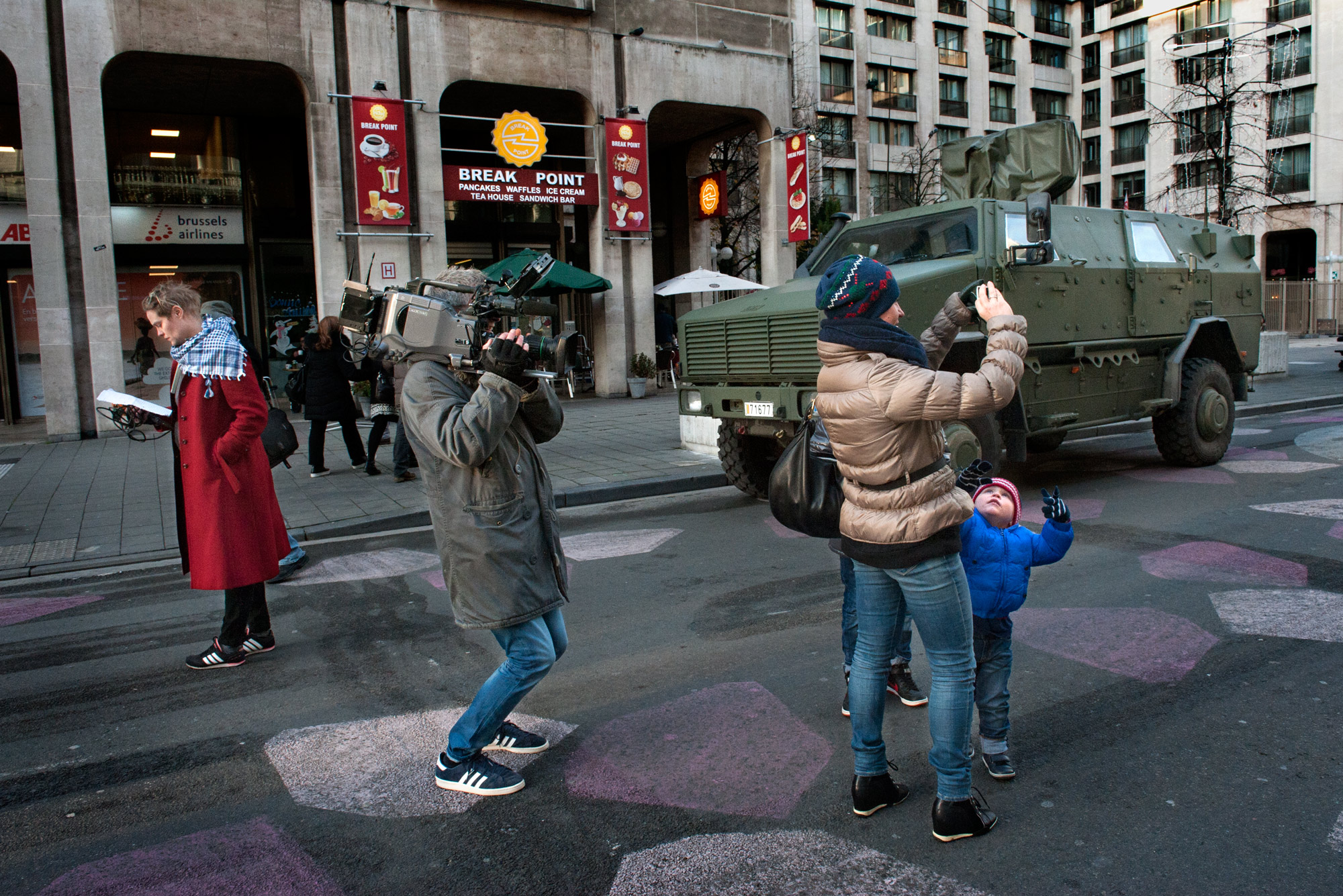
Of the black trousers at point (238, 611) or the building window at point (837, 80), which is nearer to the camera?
the black trousers at point (238, 611)

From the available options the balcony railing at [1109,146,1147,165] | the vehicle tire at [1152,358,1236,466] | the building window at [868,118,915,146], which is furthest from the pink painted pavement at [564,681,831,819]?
the balcony railing at [1109,146,1147,165]

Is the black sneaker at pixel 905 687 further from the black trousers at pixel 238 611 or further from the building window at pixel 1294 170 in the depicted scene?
the building window at pixel 1294 170

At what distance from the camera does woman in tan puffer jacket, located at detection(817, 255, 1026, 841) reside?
2.67 m

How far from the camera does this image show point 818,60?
→ 4856 centimetres

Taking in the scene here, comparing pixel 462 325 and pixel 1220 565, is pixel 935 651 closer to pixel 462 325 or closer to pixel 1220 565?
pixel 462 325

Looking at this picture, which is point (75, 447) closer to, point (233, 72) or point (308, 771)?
Answer: point (233, 72)

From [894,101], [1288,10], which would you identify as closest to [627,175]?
[894,101]

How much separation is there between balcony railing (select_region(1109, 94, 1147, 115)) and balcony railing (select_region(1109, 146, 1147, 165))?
2.05 metres

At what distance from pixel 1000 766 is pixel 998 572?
0.67 m

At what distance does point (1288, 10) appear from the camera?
4472 centimetres

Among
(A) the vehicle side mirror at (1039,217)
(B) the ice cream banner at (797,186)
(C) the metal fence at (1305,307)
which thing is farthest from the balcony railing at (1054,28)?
(A) the vehicle side mirror at (1039,217)

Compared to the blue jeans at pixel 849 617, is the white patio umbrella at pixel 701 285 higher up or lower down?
higher up

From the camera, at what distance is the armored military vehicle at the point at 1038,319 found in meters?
7.43

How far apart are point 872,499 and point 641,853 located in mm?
1225
